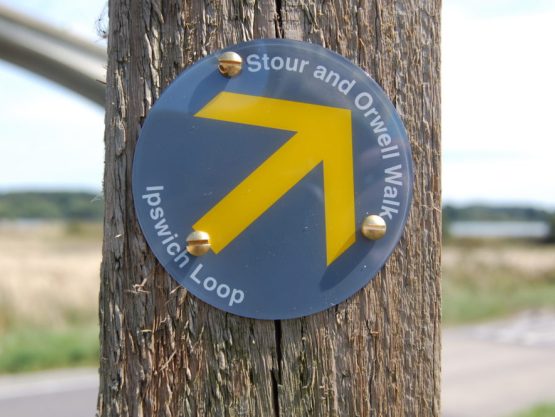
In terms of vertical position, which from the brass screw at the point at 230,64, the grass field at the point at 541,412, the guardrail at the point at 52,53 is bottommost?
the grass field at the point at 541,412

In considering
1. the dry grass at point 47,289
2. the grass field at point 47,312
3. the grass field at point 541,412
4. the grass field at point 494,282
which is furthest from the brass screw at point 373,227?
the grass field at point 494,282

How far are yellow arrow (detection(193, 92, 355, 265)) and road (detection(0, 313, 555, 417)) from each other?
26.4 feet

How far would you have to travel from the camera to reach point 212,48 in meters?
0.93

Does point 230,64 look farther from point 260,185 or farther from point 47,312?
point 47,312

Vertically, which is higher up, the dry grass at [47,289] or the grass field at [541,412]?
the dry grass at [47,289]

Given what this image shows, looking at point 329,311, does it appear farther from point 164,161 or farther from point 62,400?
point 62,400

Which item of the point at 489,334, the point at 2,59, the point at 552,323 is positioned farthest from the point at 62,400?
the point at 552,323

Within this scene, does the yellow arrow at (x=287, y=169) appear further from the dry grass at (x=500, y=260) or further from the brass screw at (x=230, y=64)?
the dry grass at (x=500, y=260)

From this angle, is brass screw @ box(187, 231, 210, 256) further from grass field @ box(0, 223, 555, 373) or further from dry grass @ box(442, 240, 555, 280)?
dry grass @ box(442, 240, 555, 280)

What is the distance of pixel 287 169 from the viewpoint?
3.00 ft

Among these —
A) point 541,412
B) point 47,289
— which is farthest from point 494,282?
point 541,412

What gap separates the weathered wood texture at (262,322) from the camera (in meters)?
0.92

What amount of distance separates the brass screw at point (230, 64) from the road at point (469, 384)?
8.14 metres

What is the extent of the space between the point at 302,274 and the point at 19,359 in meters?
11.3
